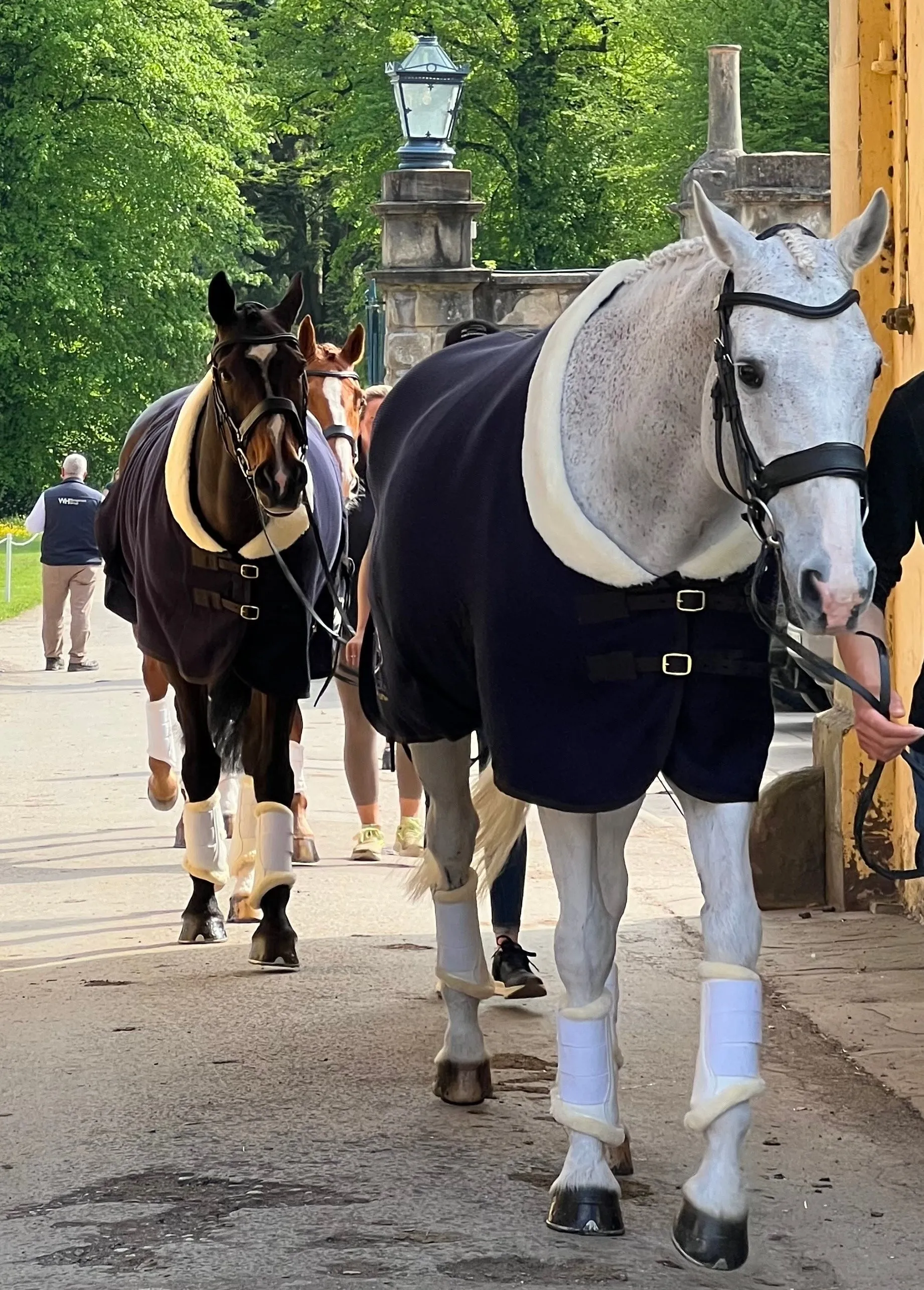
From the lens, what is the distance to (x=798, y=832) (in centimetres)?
820

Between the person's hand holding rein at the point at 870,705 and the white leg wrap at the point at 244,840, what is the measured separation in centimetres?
345

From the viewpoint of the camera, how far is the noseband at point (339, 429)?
8750 mm

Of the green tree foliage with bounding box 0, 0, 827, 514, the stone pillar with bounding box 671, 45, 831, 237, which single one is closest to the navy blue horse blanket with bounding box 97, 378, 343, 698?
the stone pillar with bounding box 671, 45, 831, 237

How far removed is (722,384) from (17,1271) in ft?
7.16

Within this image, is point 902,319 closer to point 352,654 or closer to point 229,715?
point 229,715

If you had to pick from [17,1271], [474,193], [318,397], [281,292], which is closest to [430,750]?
[17,1271]

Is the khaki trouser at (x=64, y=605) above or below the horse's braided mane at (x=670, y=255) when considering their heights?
below

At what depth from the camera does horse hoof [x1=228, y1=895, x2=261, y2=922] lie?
322 inches

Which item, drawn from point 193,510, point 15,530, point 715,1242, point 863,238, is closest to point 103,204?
point 15,530

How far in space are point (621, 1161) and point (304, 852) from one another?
16.0 feet

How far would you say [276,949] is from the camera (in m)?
7.28

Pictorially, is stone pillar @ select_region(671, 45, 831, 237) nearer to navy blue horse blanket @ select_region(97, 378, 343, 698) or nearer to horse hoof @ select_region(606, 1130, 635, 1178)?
navy blue horse blanket @ select_region(97, 378, 343, 698)

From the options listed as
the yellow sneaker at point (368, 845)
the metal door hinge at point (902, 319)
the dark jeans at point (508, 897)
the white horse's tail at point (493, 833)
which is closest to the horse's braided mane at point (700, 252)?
the white horse's tail at point (493, 833)

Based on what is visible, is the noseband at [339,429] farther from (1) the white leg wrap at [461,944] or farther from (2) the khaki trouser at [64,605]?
(2) the khaki trouser at [64,605]
